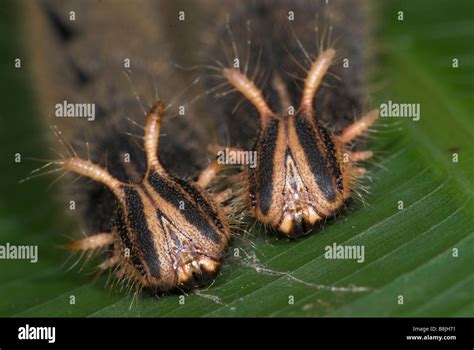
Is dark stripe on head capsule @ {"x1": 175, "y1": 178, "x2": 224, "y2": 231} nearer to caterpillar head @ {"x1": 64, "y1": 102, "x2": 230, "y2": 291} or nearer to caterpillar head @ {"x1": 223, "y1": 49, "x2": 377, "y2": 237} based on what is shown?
caterpillar head @ {"x1": 64, "y1": 102, "x2": 230, "y2": 291}

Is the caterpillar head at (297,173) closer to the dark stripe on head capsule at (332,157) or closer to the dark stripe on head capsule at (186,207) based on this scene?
the dark stripe on head capsule at (332,157)

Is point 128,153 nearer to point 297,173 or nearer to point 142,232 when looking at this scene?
point 142,232

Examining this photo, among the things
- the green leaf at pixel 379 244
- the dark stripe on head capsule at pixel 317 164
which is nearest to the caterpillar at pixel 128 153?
the green leaf at pixel 379 244

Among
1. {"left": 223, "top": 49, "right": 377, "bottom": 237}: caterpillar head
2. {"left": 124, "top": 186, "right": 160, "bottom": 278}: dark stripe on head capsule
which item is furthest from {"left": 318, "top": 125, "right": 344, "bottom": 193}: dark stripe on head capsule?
{"left": 124, "top": 186, "right": 160, "bottom": 278}: dark stripe on head capsule

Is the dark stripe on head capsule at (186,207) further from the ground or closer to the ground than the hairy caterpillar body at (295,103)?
closer to the ground

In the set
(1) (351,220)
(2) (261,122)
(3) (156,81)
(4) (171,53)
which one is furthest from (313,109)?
(4) (171,53)

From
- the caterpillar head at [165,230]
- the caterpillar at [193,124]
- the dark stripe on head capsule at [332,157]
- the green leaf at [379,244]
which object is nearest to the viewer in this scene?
the green leaf at [379,244]

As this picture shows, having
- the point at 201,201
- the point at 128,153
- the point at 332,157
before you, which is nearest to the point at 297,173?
the point at 332,157
